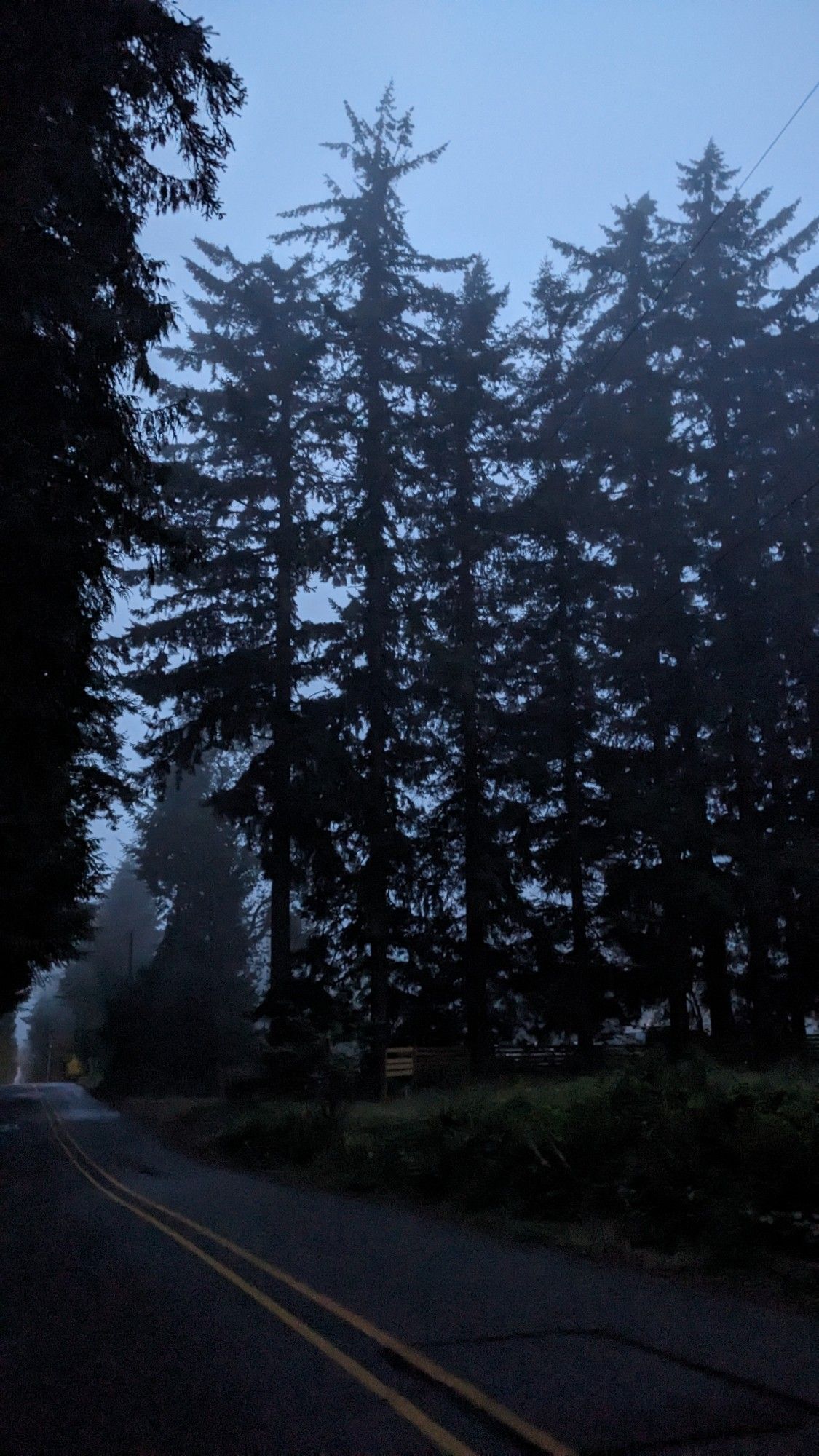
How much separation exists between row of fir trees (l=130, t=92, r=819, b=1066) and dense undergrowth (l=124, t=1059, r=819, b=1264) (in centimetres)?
1204

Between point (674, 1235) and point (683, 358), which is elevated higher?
point (683, 358)

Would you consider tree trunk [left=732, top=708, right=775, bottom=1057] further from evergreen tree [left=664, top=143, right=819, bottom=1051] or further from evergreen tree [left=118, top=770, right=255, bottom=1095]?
evergreen tree [left=118, top=770, right=255, bottom=1095]

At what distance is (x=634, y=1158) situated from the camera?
36.4 feet

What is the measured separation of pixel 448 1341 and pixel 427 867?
2729cm

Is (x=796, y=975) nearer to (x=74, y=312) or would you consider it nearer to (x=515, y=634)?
(x=515, y=634)

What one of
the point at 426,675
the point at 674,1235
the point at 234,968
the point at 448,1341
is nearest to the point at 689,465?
the point at 426,675

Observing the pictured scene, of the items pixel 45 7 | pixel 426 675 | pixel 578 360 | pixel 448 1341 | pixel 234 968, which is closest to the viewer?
pixel 448 1341

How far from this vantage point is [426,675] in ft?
103

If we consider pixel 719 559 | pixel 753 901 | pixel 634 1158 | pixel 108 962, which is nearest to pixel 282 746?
pixel 753 901

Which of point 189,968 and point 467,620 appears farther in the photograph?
point 189,968

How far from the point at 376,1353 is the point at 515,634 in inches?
1160

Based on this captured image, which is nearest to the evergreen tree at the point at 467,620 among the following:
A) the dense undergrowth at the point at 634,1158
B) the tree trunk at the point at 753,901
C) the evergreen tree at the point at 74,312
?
the tree trunk at the point at 753,901

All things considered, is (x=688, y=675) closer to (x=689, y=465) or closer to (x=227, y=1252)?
(x=689, y=465)

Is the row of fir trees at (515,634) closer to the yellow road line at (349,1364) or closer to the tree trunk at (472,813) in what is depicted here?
the tree trunk at (472,813)
